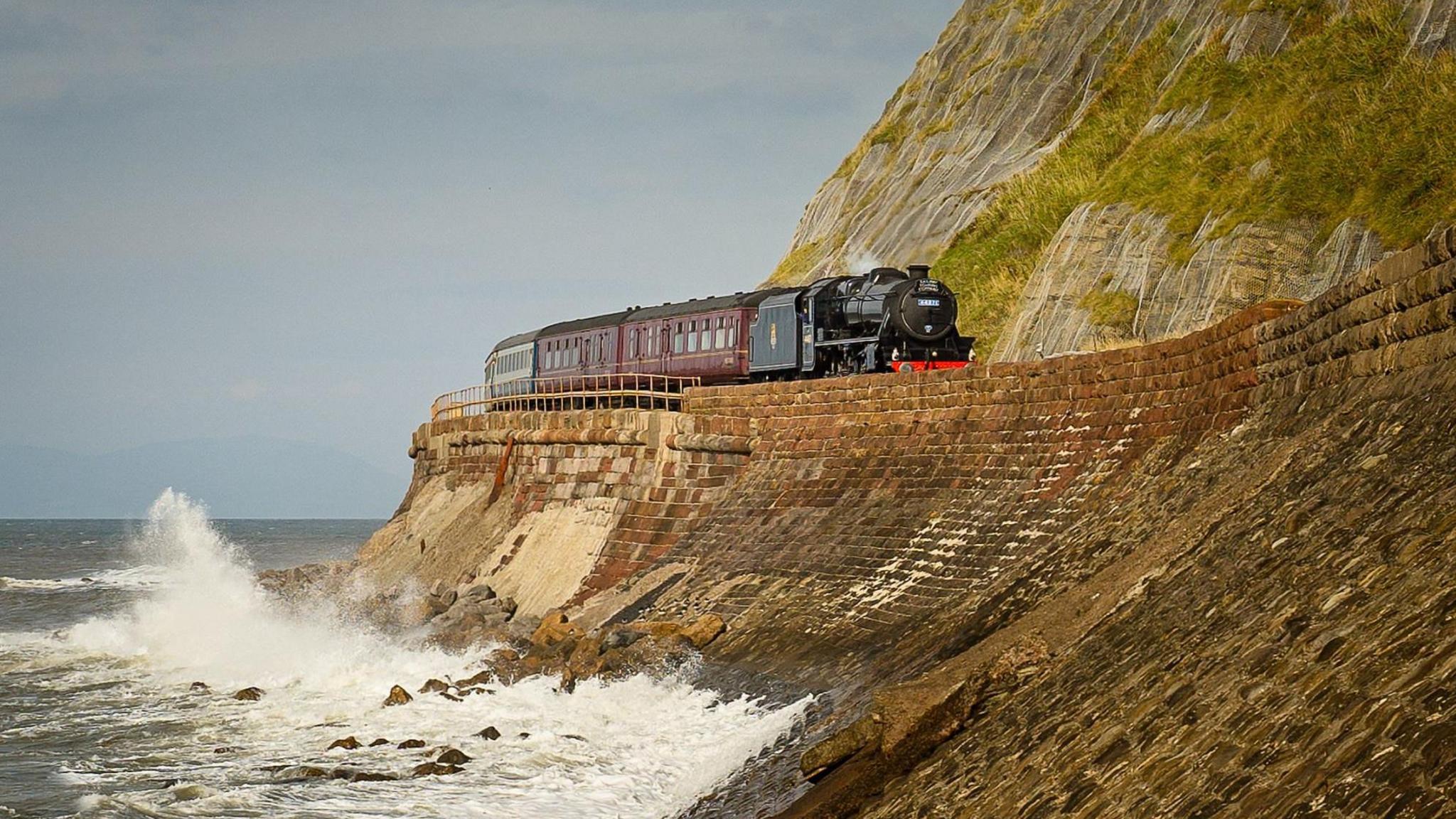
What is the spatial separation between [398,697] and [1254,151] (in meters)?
20.1

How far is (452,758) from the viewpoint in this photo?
1639 cm

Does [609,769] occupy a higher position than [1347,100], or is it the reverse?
[1347,100]

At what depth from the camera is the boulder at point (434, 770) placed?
15914mm

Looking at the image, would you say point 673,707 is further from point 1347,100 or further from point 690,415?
point 1347,100

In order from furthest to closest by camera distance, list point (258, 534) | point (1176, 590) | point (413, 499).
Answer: point (258, 534) → point (413, 499) → point (1176, 590)

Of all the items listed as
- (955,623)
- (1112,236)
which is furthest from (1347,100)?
(955,623)

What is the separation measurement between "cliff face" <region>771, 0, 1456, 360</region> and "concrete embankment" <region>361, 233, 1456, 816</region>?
7124 millimetres

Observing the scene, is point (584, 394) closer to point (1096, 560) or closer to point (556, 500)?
point (556, 500)

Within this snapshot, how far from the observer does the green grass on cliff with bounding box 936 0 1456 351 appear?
78.6ft

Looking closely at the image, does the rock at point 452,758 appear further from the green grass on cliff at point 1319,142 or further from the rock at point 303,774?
the green grass on cliff at point 1319,142

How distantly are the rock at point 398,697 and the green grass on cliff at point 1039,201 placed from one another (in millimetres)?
19386

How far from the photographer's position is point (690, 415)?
28.0 metres

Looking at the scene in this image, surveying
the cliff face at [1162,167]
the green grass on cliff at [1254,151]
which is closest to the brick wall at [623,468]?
the cliff face at [1162,167]

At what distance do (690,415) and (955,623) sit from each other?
43.1 ft
